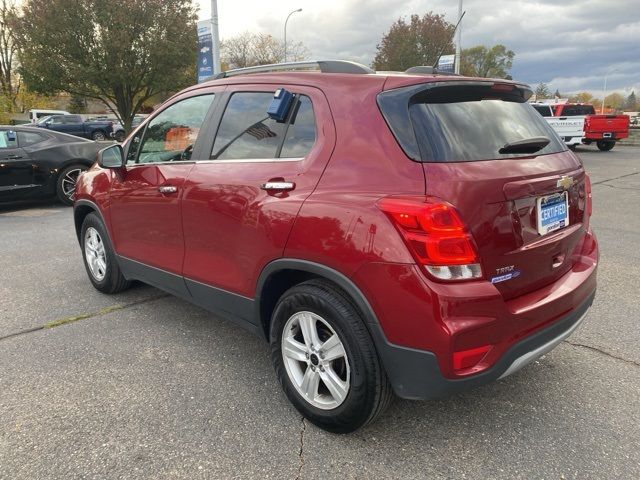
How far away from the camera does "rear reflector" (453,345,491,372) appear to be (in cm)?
204

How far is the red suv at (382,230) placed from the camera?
6.75ft

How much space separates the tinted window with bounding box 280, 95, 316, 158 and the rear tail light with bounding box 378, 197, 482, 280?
0.74m

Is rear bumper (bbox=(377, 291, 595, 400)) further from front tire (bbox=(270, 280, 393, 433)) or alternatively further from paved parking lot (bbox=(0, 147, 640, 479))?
paved parking lot (bbox=(0, 147, 640, 479))

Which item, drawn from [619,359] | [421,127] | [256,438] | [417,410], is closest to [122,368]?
[256,438]

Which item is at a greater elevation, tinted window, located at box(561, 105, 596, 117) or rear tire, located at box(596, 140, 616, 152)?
tinted window, located at box(561, 105, 596, 117)

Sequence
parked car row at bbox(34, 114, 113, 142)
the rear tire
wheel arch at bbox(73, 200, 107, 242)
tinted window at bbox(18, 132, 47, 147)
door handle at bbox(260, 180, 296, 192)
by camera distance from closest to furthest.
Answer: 1. door handle at bbox(260, 180, 296, 192)
2. wheel arch at bbox(73, 200, 107, 242)
3. tinted window at bbox(18, 132, 47, 147)
4. the rear tire
5. parked car row at bbox(34, 114, 113, 142)

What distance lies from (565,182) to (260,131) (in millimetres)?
1598

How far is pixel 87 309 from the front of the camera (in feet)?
13.7

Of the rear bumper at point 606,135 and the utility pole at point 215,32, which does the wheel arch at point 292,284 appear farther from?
the rear bumper at point 606,135

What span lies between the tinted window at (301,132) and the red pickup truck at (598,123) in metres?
20.2

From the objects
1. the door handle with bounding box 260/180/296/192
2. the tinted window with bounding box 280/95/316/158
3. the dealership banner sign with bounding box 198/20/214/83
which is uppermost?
the dealership banner sign with bounding box 198/20/214/83

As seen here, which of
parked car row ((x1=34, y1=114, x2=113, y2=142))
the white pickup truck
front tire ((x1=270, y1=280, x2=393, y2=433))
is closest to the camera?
front tire ((x1=270, y1=280, x2=393, y2=433))

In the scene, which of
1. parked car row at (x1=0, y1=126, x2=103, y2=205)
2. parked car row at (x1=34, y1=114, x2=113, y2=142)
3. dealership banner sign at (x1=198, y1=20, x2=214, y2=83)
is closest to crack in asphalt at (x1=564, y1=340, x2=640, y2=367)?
parked car row at (x1=0, y1=126, x2=103, y2=205)

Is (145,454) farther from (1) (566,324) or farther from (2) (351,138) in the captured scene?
(1) (566,324)
